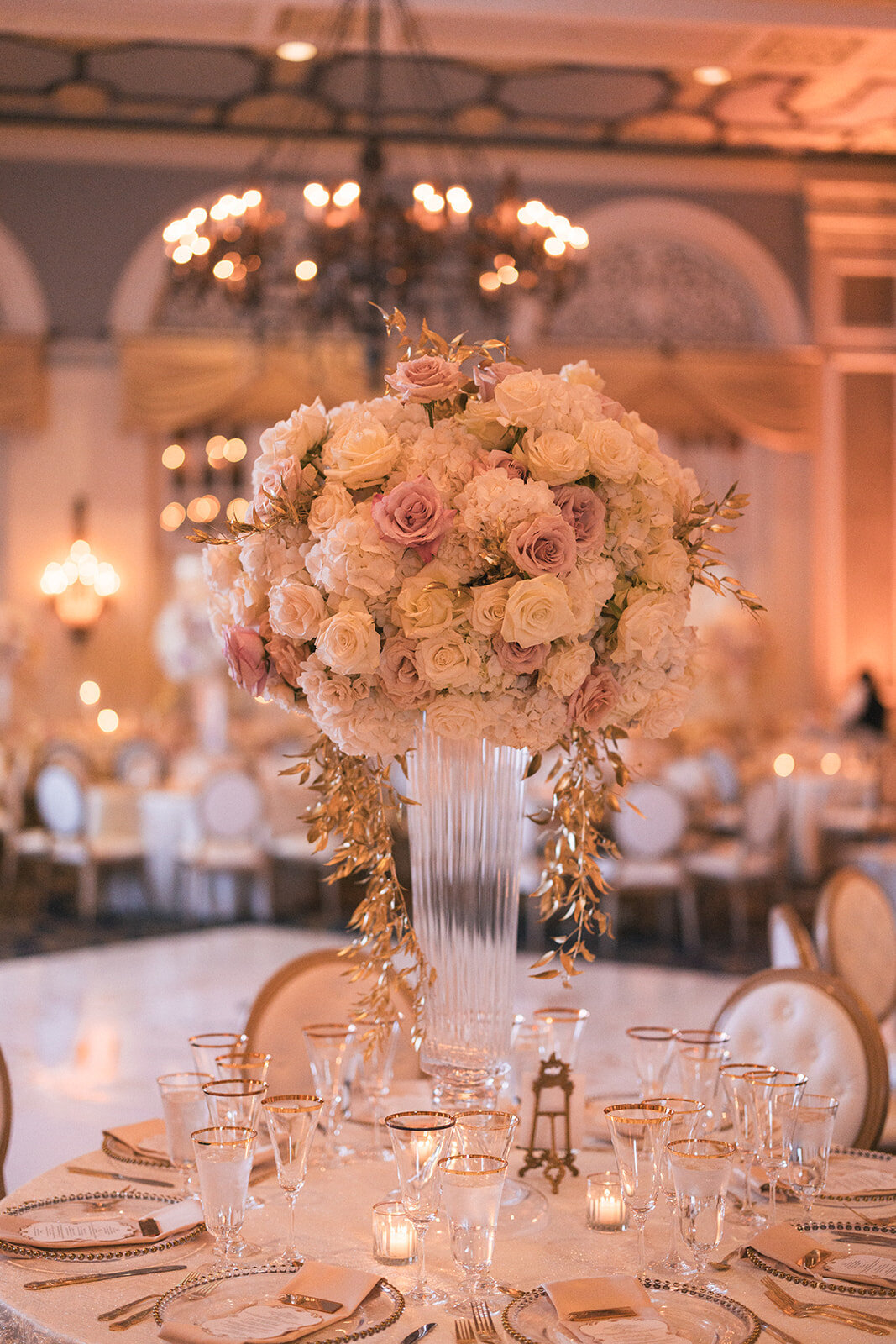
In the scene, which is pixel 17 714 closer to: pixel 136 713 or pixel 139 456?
pixel 136 713

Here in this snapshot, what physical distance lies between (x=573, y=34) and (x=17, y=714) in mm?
5876

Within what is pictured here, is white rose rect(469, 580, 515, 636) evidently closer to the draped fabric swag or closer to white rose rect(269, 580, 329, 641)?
white rose rect(269, 580, 329, 641)

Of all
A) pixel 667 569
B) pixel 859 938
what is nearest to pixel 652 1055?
pixel 667 569

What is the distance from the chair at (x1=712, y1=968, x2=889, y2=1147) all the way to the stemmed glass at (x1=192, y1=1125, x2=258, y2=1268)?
3.92ft

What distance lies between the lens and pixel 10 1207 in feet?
6.00

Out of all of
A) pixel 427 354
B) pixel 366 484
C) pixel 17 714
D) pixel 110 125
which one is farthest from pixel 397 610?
pixel 110 125

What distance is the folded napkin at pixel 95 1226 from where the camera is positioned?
170cm

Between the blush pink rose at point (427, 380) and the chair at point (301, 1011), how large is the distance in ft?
3.98

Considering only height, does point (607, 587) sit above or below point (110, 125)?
below

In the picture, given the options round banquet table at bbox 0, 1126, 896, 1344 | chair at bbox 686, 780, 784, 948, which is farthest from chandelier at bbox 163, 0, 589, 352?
round banquet table at bbox 0, 1126, 896, 1344

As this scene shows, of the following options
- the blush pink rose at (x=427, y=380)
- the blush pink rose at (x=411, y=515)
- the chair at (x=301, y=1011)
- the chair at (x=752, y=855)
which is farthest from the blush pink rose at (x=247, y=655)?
the chair at (x=752, y=855)

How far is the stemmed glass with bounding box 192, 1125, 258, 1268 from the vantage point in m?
1.54

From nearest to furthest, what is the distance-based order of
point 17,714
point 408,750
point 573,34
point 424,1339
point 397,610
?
point 424,1339
point 397,610
point 408,750
point 573,34
point 17,714

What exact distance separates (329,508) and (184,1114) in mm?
796
